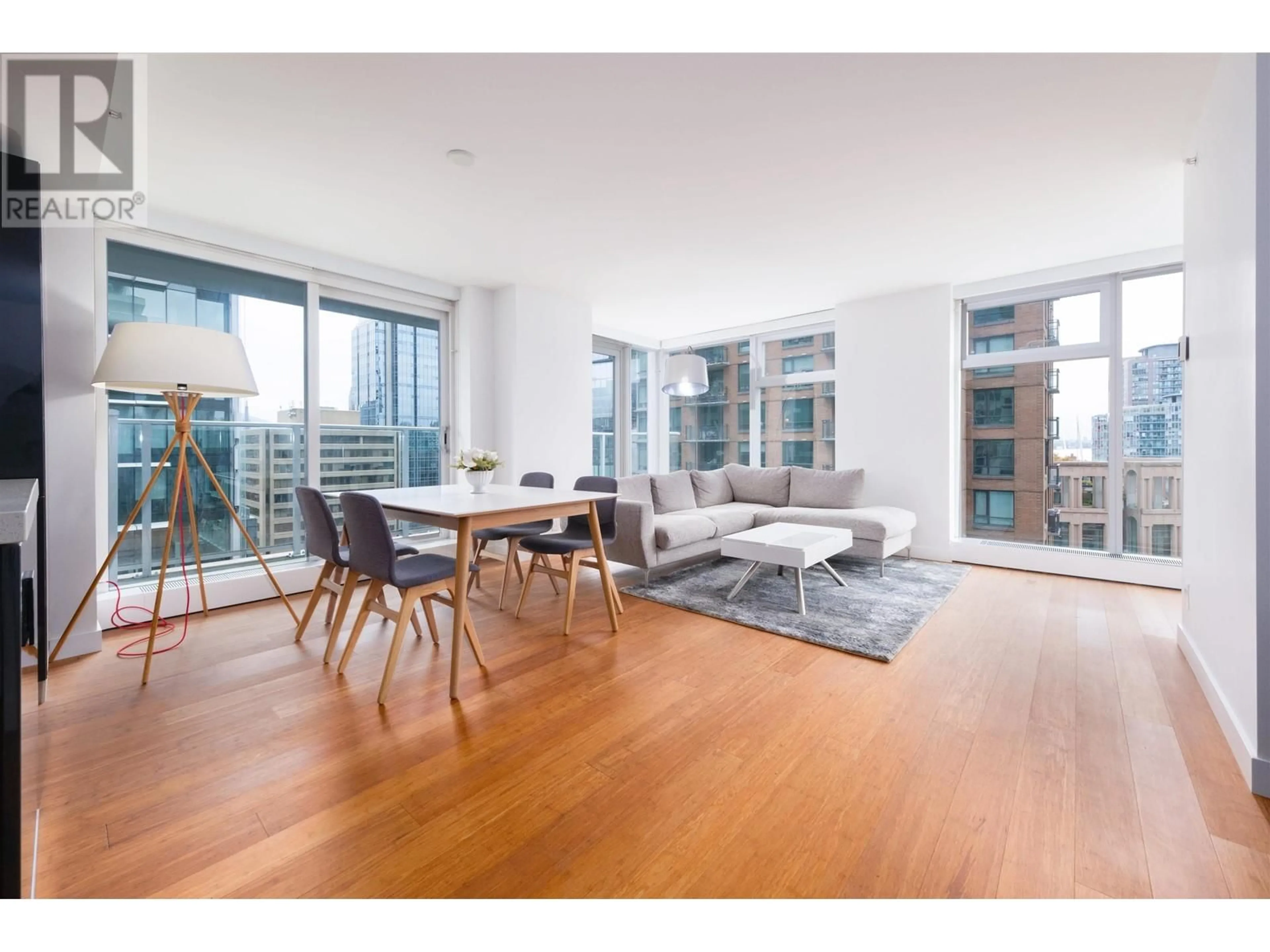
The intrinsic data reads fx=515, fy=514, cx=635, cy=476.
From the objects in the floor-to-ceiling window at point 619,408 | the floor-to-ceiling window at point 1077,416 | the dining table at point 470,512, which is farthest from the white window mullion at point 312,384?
the floor-to-ceiling window at point 1077,416

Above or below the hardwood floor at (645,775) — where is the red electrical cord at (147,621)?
above

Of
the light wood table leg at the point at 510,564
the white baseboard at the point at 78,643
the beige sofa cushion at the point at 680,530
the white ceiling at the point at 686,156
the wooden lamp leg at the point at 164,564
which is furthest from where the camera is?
the beige sofa cushion at the point at 680,530

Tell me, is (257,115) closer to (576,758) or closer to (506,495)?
(506,495)

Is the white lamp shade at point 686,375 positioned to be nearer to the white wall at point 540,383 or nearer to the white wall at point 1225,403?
the white wall at point 540,383

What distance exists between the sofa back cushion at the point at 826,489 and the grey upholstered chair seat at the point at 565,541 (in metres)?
2.49

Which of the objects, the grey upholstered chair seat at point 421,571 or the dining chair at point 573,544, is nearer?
the grey upholstered chair seat at point 421,571

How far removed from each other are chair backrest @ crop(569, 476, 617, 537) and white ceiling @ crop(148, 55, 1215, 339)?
1725 mm

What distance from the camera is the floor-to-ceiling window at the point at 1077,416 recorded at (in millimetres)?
3934

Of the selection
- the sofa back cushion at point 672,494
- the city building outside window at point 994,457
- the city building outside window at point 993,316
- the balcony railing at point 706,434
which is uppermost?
the city building outside window at point 993,316

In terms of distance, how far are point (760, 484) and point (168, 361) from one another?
4785 mm

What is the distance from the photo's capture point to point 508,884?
122 cm

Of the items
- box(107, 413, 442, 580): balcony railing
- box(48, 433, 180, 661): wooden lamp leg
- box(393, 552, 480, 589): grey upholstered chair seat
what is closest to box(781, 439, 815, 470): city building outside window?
box(107, 413, 442, 580): balcony railing
